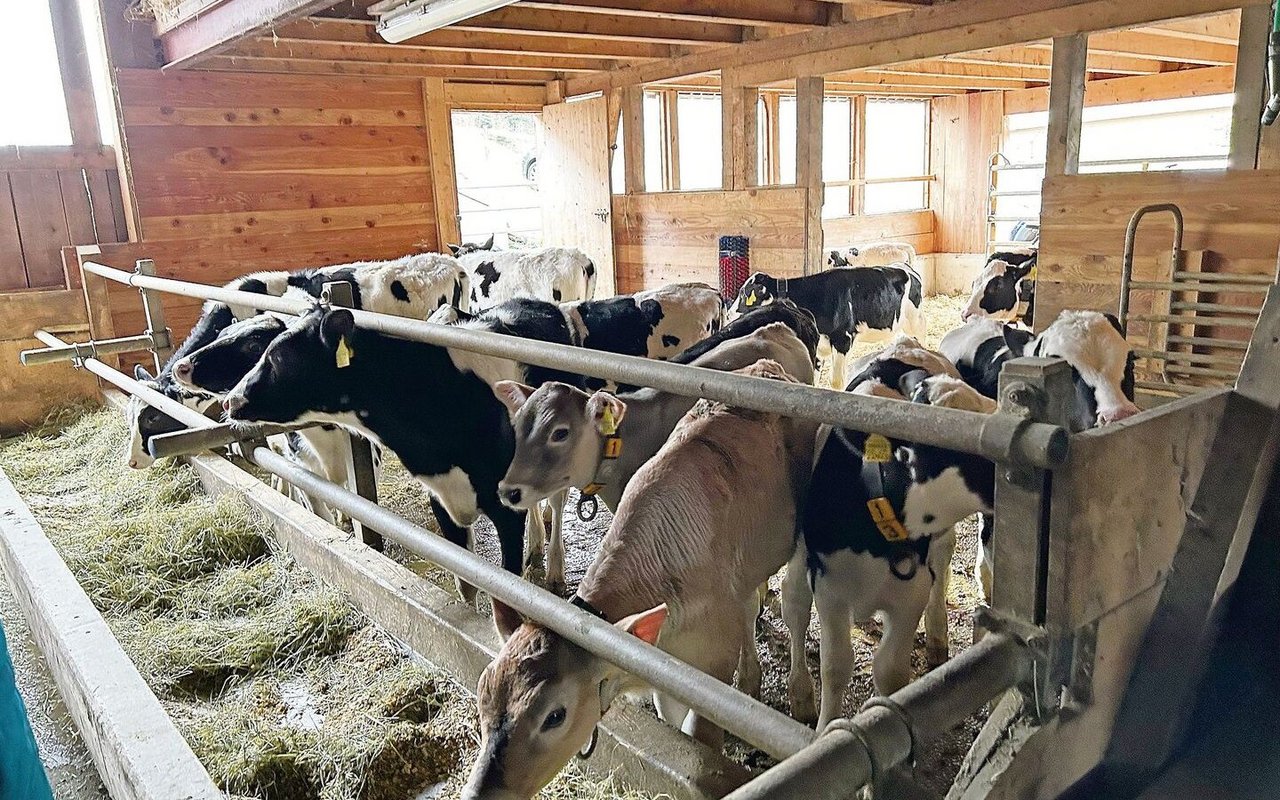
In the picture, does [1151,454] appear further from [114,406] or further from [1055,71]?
[114,406]

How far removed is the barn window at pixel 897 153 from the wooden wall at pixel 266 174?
8589 mm

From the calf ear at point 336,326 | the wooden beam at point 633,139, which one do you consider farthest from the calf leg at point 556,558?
the wooden beam at point 633,139

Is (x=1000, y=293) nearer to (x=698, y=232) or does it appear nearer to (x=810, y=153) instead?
(x=810, y=153)

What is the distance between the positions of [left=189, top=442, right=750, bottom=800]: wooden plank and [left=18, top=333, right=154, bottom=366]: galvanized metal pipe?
2.21 m

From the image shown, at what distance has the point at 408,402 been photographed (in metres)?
3.30

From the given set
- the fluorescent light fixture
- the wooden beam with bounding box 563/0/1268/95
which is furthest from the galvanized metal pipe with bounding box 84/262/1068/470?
the wooden beam with bounding box 563/0/1268/95

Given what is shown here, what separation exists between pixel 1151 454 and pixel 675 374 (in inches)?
28.1

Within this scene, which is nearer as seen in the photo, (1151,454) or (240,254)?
(1151,454)

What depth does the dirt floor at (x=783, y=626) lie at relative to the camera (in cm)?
245

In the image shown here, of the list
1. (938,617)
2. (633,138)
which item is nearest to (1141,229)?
(938,617)

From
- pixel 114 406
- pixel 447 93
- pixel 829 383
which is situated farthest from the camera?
pixel 447 93

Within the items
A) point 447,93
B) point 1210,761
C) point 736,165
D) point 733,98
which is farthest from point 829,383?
point 1210,761

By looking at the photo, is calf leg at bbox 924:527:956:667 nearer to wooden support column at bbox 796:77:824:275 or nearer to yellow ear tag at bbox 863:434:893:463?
yellow ear tag at bbox 863:434:893:463

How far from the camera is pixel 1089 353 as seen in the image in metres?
3.52
